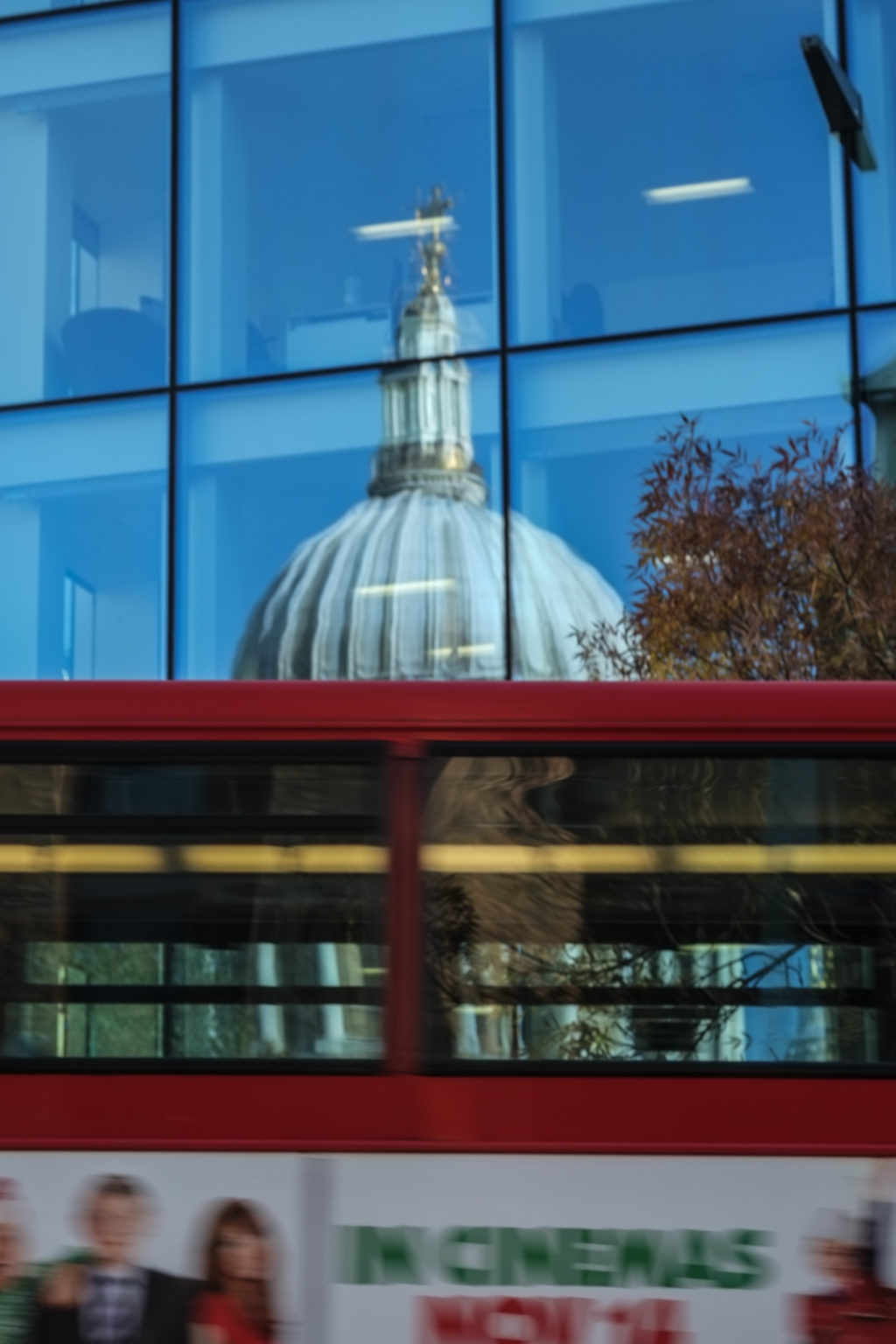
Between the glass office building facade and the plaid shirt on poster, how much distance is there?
29.2 ft

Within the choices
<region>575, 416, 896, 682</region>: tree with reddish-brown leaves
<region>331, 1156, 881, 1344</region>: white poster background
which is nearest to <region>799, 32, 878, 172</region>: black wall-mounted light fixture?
<region>575, 416, 896, 682</region>: tree with reddish-brown leaves

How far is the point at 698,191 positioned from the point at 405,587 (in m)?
4.01

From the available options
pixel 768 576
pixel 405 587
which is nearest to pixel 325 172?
pixel 405 587

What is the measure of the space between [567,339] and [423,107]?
2485 mm

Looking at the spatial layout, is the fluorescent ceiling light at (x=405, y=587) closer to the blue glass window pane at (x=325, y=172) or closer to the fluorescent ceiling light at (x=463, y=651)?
the fluorescent ceiling light at (x=463, y=651)

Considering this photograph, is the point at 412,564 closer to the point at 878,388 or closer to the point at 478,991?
the point at 878,388

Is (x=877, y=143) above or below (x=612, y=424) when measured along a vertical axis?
above

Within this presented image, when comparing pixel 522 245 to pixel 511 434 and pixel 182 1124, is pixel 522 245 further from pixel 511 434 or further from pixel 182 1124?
pixel 182 1124

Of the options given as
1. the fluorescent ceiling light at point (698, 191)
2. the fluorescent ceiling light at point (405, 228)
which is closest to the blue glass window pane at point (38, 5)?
the fluorescent ceiling light at point (405, 228)

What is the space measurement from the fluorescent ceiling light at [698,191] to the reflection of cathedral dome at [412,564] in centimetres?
190

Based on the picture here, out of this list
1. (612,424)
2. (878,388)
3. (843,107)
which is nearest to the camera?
(878,388)

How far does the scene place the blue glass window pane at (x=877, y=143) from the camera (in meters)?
14.0

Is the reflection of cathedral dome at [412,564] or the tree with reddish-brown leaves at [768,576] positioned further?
the reflection of cathedral dome at [412,564]

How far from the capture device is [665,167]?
1466 centimetres
